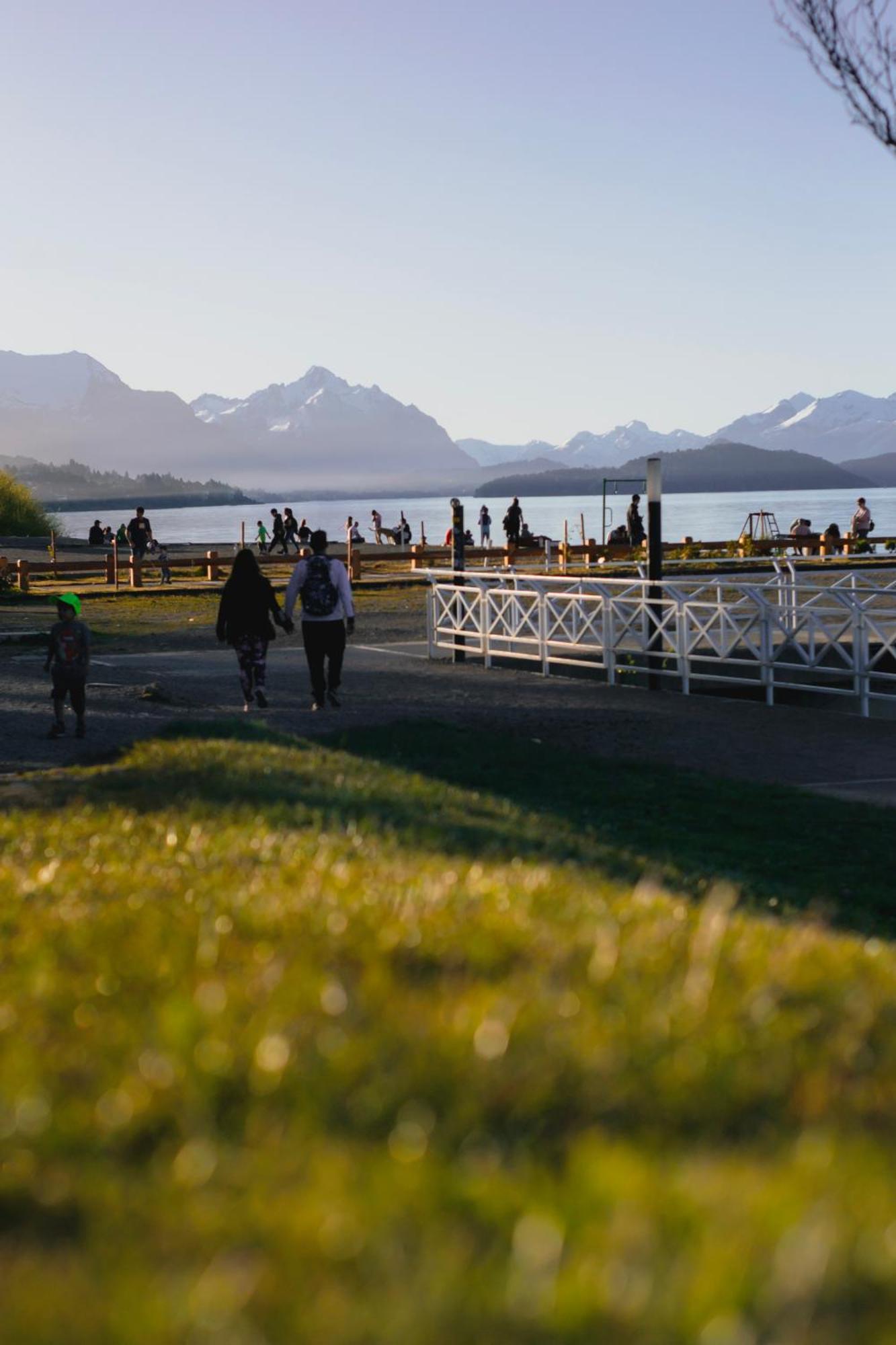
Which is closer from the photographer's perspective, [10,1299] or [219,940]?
[10,1299]

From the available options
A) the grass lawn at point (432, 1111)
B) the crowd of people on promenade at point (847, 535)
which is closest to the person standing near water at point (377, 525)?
the crowd of people on promenade at point (847, 535)

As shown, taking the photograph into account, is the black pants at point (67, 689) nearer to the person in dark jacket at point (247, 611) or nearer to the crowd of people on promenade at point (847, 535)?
the person in dark jacket at point (247, 611)

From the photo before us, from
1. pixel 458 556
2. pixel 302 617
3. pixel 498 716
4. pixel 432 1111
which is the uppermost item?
pixel 458 556

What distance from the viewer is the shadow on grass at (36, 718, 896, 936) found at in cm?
796

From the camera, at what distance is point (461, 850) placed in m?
7.25

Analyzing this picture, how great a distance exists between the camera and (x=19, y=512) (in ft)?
225

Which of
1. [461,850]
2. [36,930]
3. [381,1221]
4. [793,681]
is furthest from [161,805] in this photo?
[793,681]

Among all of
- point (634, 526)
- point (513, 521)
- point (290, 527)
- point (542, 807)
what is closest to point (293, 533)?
point (290, 527)

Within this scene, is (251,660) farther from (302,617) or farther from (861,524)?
(861,524)

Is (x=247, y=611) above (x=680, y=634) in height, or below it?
above

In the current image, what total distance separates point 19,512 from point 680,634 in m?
54.4

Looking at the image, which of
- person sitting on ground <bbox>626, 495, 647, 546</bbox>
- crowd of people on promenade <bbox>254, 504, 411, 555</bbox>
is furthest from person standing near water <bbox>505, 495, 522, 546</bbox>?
crowd of people on promenade <bbox>254, 504, 411, 555</bbox>

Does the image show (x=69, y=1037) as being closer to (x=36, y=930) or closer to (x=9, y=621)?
(x=36, y=930)

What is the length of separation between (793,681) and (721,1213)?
15715 millimetres
